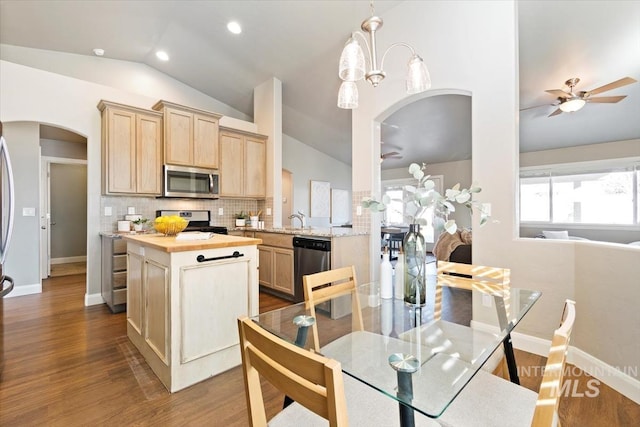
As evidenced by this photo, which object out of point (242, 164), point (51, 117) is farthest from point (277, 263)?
point (51, 117)

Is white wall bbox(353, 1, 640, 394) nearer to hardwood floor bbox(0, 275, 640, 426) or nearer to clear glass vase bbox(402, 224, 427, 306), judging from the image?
hardwood floor bbox(0, 275, 640, 426)

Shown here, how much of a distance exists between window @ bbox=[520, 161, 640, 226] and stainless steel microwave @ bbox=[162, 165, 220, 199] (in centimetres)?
637

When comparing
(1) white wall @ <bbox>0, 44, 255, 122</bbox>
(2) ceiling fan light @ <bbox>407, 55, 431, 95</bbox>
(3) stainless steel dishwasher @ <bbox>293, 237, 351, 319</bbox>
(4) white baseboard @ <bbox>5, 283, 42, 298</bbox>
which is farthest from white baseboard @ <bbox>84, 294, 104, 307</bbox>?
(2) ceiling fan light @ <bbox>407, 55, 431, 95</bbox>

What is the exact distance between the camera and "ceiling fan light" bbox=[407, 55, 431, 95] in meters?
1.77

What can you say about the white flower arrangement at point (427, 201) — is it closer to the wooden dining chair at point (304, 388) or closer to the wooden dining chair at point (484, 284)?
the wooden dining chair at point (484, 284)

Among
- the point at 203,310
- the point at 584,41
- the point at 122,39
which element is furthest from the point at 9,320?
the point at 584,41

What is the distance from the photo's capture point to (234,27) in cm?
357

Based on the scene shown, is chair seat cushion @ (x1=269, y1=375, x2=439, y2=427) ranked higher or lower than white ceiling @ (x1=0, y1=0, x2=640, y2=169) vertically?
lower

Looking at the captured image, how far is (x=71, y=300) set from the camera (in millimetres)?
3670

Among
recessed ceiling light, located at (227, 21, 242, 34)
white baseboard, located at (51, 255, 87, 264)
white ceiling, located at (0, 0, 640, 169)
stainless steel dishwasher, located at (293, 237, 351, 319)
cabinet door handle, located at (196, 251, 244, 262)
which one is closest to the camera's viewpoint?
cabinet door handle, located at (196, 251, 244, 262)

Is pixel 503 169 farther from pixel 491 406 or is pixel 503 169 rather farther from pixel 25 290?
pixel 25 290

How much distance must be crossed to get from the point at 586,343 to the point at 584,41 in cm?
303

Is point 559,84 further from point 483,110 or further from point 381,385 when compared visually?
point 381,385

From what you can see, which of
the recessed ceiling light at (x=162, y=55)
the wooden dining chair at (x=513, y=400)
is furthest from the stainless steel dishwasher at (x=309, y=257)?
the recessed ceiling light at (x=162, y=55)
